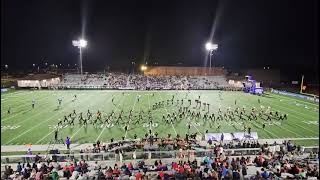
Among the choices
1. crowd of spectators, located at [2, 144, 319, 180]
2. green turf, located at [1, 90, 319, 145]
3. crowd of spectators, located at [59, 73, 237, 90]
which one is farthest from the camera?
crowd of spectators, located at [59, 73, 237, 90]

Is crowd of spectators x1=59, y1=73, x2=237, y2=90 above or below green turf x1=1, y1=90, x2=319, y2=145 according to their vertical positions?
above

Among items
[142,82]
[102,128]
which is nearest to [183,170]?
[102,128]

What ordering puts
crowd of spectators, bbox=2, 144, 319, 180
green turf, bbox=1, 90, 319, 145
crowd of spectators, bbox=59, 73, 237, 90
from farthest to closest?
crowd of spectators, bbox=59, 73, 237, 90 < green turf, bbox=1, 90, 319, 145 < crowd of spectators, bbox=2, 144, 319, 180

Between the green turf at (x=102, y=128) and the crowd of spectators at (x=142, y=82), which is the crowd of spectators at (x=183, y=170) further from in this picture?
the crowd of spectators at (x=142, y=82)

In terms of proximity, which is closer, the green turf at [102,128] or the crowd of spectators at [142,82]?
the green turf at [102,128]

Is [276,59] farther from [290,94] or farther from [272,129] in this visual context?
[272,129]

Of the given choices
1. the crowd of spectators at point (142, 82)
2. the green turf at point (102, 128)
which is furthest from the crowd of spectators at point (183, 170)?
the crowd of spectators at point (142, 82)

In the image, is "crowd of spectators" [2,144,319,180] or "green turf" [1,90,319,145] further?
"green turf" [1,90,319,145]

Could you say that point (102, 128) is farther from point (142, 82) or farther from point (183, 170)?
point (142, 82)

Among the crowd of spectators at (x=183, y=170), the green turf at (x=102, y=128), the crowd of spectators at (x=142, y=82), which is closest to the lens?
the crowd of spectators at (x=183, y=170)

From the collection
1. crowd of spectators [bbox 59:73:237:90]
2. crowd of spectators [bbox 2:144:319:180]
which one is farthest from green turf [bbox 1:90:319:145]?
crowd of spectators [bbox 59:73:237:90]

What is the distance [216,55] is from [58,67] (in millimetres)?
62893

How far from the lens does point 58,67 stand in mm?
119562

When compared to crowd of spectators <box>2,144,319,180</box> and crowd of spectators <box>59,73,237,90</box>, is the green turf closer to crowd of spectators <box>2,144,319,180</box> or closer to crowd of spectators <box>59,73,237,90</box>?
crowd of spectators <box>2,144,319,180</box>
